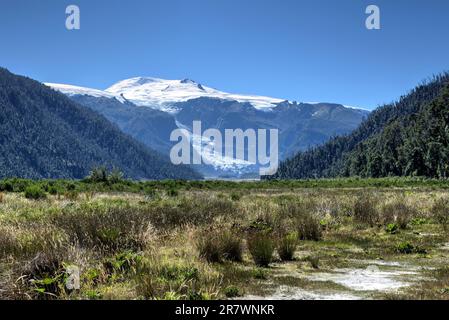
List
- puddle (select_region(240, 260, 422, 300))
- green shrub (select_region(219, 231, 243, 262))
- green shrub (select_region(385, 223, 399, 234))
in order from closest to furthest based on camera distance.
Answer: puddle (select_region(240, 260, 422, 300)) < green shrub (select_region(219, 231, 243, 262)) < green shrub (select_region(385, 223, 399, 234))

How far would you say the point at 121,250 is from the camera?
1375 cm

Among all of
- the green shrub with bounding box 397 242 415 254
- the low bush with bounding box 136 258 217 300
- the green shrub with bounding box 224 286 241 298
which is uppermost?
the low bush with bounding box 136 258 217 300

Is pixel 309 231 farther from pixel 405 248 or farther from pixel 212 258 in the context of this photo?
pixel 212 258

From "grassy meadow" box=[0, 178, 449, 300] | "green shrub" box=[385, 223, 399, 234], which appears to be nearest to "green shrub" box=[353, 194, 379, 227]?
"grassy meadow" box=[0, 178, 449, 300]

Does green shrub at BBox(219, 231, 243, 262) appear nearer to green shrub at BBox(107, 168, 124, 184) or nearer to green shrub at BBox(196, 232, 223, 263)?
green shrub at BBox(196, 232, 223, 263)

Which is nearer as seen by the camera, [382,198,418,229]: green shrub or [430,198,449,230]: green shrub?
[382,198,418,229]: green shrub

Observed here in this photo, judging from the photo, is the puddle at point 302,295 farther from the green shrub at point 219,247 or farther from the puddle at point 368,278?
the green shrub at point 219,247

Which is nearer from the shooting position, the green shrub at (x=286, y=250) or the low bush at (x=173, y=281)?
the low bush at (x=173, y=281)

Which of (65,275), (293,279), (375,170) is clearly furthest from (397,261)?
(375,170)

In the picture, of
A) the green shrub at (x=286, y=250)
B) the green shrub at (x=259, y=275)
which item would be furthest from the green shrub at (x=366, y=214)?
the green shrub at (x=259, y=275)

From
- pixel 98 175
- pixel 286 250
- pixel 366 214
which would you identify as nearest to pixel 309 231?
pixel 286 250
